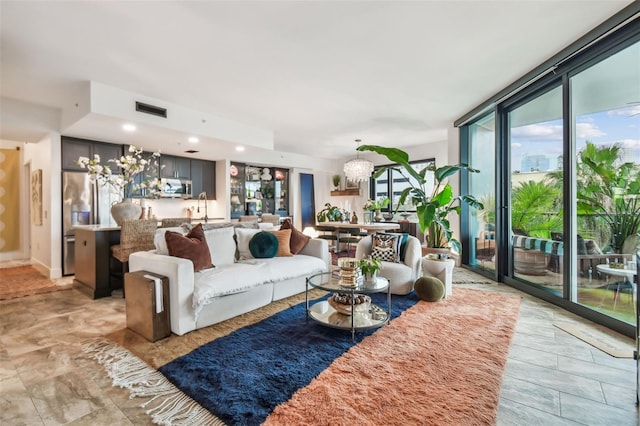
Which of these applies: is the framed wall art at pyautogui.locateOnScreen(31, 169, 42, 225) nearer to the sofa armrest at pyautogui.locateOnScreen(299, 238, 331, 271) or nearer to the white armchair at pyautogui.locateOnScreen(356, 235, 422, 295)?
the sofa armrest at pyautogui.locateOnScreen(299, 238, 331, 271)

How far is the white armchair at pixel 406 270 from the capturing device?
363cm

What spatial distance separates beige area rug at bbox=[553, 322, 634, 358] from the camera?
2.29 meters

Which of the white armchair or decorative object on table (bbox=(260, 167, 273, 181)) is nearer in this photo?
the white armchair

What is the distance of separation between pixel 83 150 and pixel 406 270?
221 inches

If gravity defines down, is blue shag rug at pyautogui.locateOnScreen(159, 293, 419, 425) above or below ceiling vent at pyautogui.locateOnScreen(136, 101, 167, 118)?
below

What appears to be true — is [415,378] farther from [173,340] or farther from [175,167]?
[175,167]

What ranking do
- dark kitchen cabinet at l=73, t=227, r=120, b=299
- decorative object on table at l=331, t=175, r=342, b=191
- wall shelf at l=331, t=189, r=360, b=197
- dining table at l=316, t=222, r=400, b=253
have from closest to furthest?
dark kitchen cabinet at l=73, t=227, r=120, b=299 → dining table at l=316, t=222, r=400, b=253 → wall shelf at l=331, t=189, r=360, b=197 → decorative object on table at l=331, t=175, r=342, b=191

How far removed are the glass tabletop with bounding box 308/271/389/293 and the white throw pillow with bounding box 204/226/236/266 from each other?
1115 mm

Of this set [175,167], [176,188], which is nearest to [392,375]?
[176,188]

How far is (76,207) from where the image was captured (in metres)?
4.96

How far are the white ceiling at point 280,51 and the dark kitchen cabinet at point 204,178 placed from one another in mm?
2023

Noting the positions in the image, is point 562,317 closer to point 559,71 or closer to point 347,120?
point 559,71

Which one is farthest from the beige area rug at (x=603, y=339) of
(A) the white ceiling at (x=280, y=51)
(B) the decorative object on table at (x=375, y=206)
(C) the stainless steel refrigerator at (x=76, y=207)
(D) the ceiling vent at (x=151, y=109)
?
(C) the stainless steel refrigerator at (x=76, y=207)

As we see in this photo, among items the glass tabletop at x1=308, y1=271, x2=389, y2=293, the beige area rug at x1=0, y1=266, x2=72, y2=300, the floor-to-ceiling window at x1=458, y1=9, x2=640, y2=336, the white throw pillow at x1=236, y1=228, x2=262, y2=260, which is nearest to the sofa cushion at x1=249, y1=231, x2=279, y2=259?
the white throw pillow at x1=236, y1=228, x2=262, y2=260
